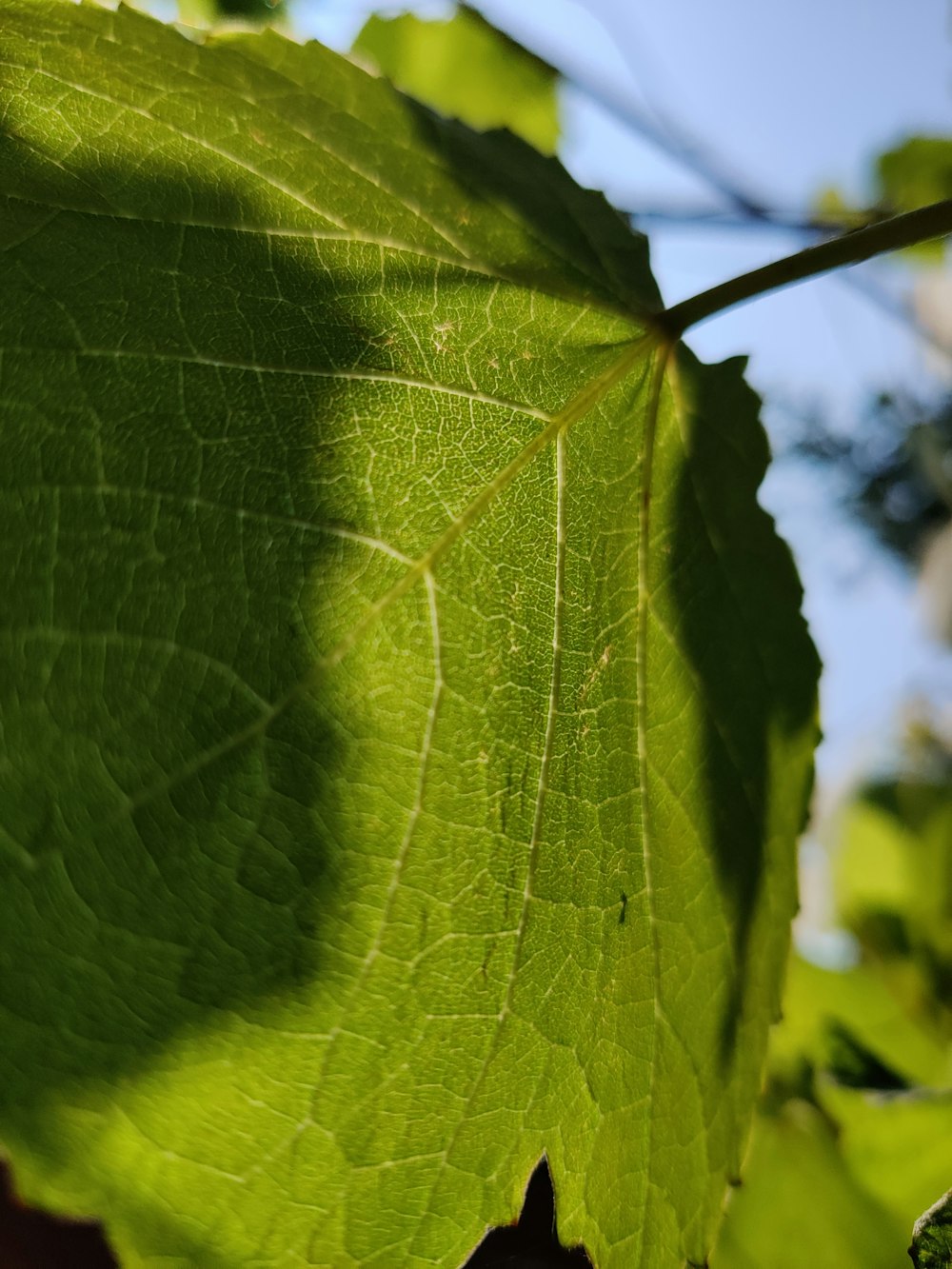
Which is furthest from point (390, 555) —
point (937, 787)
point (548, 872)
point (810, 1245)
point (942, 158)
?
point (942, 158)

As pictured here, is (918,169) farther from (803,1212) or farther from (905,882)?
(803,1212)

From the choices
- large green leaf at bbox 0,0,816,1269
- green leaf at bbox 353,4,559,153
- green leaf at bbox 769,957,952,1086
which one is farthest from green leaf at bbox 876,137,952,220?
large green leaf at bbox 0,0,816,1269

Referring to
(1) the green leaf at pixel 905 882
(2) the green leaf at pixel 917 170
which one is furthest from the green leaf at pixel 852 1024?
(2) the green leaf at pixel 917 170

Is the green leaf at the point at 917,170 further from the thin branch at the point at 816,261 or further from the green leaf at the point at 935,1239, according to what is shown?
the green leaf at the point at 935,1239

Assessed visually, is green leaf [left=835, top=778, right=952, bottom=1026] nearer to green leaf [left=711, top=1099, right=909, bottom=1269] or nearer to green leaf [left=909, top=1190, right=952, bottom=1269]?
green leaf [left=711, top=1099, right=909, bottom=1269]

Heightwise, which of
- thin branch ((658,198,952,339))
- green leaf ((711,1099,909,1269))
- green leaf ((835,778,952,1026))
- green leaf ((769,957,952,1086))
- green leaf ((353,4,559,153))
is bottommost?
green leaf ((711,1099,909,1269))

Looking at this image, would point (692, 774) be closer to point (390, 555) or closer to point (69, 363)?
point (390, 555)

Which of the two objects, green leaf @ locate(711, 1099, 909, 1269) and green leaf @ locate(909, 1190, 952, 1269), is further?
green leaf @ locate(711, 1099, 909, 1269)
